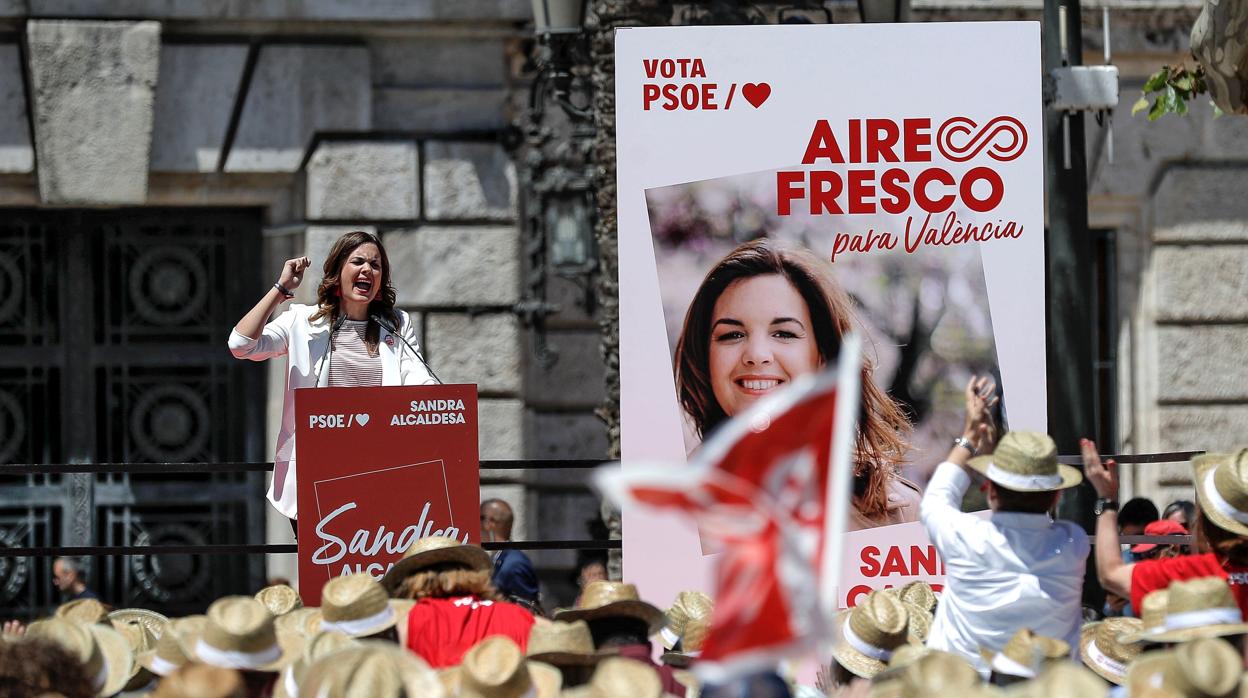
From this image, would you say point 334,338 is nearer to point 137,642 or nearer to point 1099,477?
point 137,642

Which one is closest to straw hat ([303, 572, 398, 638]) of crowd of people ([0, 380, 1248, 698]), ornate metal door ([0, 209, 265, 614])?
crowd of people ([0, 380, 1248, 698])

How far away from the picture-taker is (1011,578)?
5.34 m

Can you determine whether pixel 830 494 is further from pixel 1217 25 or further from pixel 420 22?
pixel 420 22

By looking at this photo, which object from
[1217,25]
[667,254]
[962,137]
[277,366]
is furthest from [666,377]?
[277,366]

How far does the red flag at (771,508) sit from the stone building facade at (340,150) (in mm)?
7533

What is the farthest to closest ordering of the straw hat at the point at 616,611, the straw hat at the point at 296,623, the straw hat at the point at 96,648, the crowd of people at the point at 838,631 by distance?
1. the straw hat at the point at 296,623
2. the straw hat at the point at 616,611
3. the straw hat at the point at 96,648
4. the crowd of people at the point at 838,631

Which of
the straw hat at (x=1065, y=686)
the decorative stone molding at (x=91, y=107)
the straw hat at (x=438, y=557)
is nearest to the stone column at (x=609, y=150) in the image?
the decorative stone molding at (x=91, y=107)

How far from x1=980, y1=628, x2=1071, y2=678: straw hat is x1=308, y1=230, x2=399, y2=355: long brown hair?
270 centimetres

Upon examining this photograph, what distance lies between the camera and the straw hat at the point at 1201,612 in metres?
4.86

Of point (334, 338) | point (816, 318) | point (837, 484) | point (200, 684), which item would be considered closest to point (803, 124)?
point (816, 318)

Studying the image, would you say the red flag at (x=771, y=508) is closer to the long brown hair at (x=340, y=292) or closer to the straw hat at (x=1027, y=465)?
the straw hat at (x=1027, y=465)

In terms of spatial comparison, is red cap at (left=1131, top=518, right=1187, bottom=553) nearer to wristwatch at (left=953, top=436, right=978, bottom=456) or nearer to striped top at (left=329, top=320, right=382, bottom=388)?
wristwatch at (left=953, top=436, right=978, bottom=456)

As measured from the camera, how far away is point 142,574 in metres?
10.8

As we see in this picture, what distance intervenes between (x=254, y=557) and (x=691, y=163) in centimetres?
502
